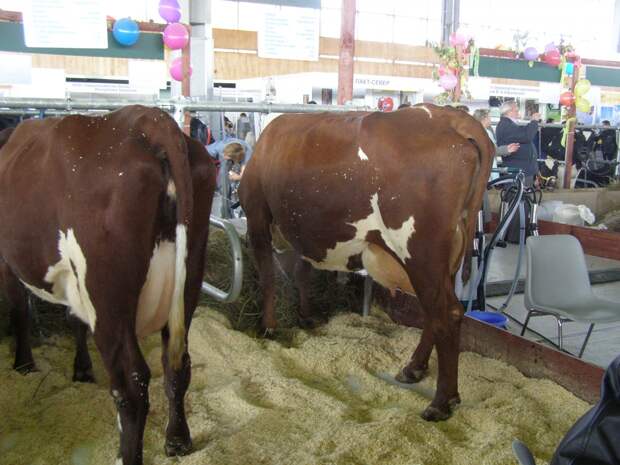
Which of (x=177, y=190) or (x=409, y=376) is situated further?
(x=409, y=376)

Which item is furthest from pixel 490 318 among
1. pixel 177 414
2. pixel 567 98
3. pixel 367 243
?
pixel 567 98

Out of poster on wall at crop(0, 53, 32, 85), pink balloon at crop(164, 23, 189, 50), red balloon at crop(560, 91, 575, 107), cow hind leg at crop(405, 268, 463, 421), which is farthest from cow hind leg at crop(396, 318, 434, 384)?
red balloon at crop(560, 91, 575, 107)

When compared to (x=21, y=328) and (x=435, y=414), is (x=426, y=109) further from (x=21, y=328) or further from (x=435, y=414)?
(x=21, y=328)

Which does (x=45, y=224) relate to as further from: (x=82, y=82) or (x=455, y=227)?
(x=82, y=82)

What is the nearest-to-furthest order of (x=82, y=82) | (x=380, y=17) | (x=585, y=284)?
(x=585, y=284) → (x=82, y=82) → (x=380, y=17)

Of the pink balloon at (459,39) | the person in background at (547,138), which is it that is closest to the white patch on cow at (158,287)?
the pink balloon at (459,39)

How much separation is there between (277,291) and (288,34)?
204 centimetres

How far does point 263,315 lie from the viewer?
4.34m

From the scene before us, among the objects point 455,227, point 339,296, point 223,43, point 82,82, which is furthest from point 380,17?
point 455,227

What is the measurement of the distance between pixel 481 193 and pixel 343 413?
54.0 inches

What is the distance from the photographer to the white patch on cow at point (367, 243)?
3.26m

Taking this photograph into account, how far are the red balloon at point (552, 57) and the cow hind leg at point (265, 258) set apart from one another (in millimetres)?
6899

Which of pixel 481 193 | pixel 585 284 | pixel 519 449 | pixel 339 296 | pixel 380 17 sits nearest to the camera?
pixel 519 449

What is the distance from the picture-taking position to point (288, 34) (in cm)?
493
